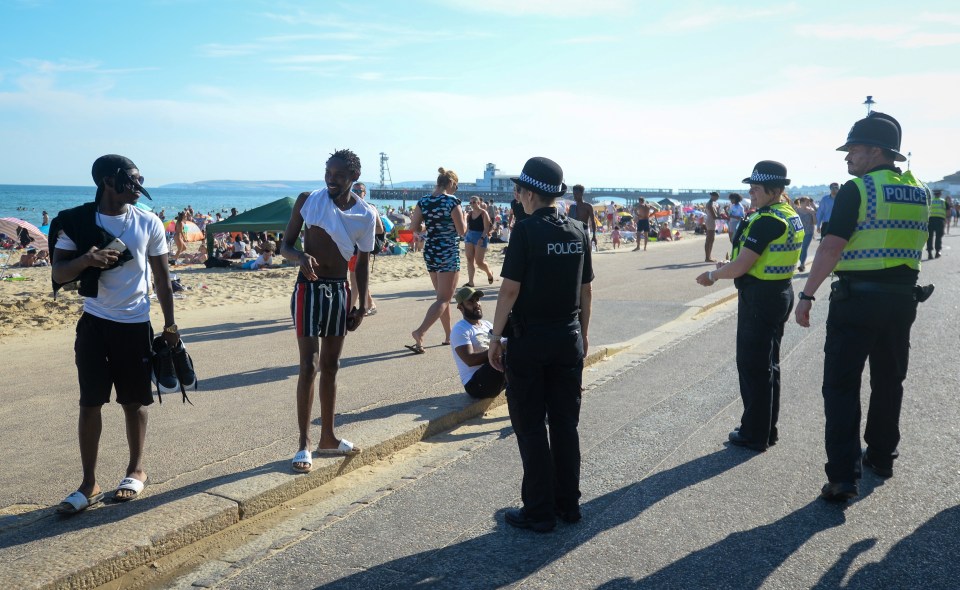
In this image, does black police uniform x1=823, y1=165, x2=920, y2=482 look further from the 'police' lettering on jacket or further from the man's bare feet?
the man's bare feet

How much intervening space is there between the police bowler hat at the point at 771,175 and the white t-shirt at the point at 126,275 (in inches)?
142

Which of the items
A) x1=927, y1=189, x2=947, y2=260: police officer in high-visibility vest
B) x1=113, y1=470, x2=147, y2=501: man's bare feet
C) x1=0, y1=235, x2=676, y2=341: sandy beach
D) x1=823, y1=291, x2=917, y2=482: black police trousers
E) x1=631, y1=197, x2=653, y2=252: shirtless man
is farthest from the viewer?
x1=631, y1=197, x2=653, y2=252: shirtless man

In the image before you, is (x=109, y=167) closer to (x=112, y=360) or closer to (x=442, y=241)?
(x=112, y=360)

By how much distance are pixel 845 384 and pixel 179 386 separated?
3.62m

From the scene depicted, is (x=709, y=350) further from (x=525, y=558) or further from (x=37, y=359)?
(x=37, y=359)

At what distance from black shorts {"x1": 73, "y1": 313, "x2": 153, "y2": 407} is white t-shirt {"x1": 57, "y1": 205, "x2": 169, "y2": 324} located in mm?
54

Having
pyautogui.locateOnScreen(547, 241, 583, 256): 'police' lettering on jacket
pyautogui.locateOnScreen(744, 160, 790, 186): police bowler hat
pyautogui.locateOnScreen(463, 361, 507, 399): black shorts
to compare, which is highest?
pyautogui.locateOnScreen(744, 160, 790, 186): police bowler hat

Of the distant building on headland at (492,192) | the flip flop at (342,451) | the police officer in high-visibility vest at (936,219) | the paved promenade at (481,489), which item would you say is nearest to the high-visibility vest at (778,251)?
the paved promenade at (481,489)

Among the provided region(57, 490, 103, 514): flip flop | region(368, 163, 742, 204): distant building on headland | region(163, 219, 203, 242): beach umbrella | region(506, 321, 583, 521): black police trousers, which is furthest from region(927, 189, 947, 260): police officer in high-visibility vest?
region(368, 163, 742, 204): distant building on headland

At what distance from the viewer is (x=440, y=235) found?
8.67 meters

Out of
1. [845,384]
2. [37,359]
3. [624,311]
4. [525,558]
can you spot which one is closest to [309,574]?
[525,558]

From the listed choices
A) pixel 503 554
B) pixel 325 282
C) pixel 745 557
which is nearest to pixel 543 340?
pixel 503 554

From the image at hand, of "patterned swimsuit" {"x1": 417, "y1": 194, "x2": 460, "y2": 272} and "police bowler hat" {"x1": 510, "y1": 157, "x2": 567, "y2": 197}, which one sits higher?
"police bowler hat" {"x1": 510, "y1": 157, "x2": 567, "y2": 197}

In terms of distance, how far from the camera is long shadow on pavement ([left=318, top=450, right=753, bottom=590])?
11.1 ft
